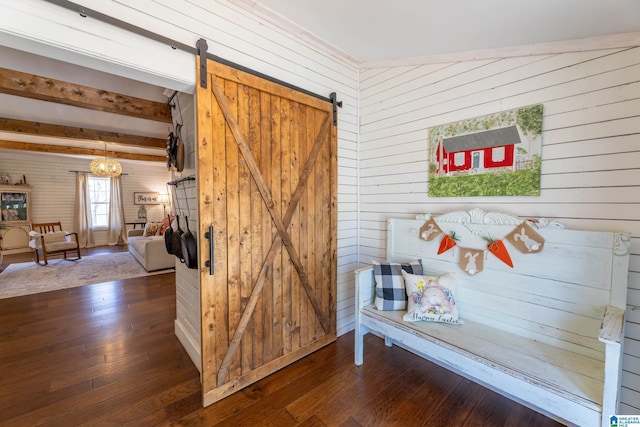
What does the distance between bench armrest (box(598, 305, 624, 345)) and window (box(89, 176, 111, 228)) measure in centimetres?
1093

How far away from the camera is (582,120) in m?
1.61

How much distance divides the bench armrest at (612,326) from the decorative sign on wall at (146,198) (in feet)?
35.8

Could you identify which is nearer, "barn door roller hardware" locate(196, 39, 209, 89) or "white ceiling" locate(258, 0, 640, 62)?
"white ceiling" locate(258, 0, 640, 62)

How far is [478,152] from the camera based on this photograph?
6.73 ft

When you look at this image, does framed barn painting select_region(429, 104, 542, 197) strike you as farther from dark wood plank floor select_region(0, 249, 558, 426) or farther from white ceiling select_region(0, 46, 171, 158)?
white ceiling select_region(0, 46, 171, 158)

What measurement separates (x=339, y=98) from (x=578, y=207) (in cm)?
218

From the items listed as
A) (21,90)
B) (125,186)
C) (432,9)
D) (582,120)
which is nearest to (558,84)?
(582,120)

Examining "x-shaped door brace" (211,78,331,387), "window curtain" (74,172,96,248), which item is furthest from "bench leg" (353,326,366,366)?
"window curtain" (74,172,96,248)

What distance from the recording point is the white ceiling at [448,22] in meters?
1.42

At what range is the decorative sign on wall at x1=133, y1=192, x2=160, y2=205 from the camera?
28.9 ft

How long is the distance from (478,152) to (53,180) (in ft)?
34.9

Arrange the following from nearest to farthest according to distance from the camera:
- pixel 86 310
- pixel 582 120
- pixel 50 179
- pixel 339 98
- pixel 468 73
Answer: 1. pixel 582 120
2. pixel 468 73
3. pixel 339 98
4. pixel 86 310
5. pixel 50 179

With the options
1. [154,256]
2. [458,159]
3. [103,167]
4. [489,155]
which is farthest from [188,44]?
[103,167]

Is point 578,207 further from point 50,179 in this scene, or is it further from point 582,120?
point 50,179
